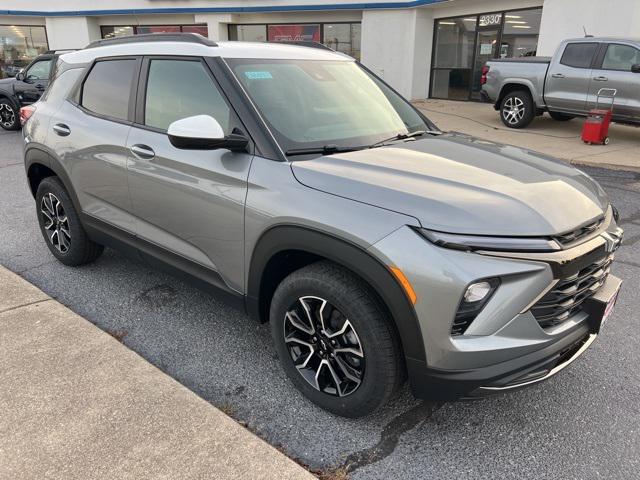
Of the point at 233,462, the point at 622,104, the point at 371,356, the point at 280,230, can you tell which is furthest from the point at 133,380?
the point at 622,104

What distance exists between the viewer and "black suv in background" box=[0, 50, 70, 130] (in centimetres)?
1167

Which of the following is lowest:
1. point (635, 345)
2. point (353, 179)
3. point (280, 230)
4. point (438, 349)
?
point (635, 345)

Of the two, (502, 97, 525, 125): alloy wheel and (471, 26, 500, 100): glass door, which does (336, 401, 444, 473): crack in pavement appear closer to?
(502, 97, 525, 125): alloy wheel

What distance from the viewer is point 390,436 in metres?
2.58

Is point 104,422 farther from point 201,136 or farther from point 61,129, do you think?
point 61,129

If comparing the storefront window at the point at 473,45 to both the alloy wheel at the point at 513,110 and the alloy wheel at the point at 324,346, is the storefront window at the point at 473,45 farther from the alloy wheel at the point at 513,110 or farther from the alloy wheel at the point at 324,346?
the alloy wheel at the point at 324,346

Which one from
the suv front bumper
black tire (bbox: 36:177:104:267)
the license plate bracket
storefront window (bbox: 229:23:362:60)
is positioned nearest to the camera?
the suv front bumper

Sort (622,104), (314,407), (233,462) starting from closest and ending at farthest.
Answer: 1. (233,462)
2. (314,407)
3. (622,104)

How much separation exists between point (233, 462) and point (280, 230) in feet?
3.48

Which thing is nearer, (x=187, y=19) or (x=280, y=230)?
(x=280, y=230)

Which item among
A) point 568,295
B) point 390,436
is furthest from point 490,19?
point 390,436

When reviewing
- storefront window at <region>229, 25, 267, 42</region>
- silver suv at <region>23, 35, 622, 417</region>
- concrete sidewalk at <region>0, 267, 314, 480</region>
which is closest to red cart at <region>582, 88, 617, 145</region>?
silver suv at <region>23, 35, 622, 417</region>

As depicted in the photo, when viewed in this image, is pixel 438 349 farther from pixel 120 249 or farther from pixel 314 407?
pixel 120 249

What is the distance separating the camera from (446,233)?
84.0 inches
